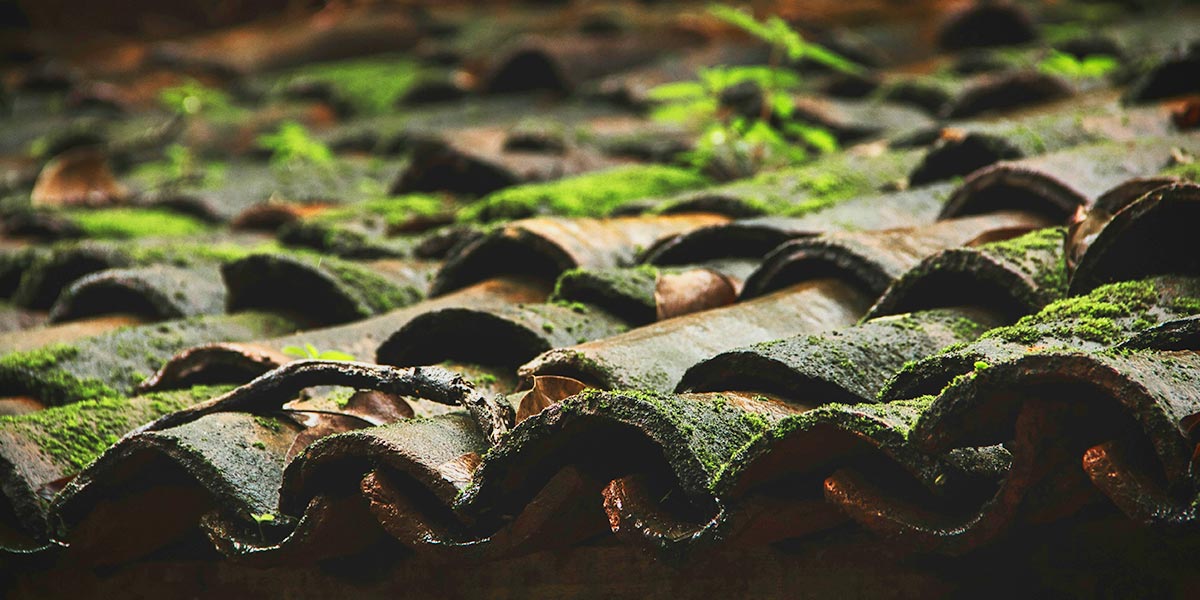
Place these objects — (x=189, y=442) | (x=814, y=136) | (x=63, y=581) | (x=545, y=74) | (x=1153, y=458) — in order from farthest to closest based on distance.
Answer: (x=545, y=74) → (x=814, y=136) → (x=63, y=581) → (x=189, y=442) → (x=1153, y=458)

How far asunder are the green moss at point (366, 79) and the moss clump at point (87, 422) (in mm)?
4450

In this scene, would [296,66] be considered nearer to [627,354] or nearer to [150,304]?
[150,304]

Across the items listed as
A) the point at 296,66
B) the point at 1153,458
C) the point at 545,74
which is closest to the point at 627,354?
the point at 1153,458

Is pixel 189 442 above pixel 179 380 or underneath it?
above

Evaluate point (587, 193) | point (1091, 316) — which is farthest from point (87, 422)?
point (587, 193)

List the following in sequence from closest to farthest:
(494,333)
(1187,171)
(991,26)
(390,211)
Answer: (494,333)
(1187,171)
(390,211)
(991,26)

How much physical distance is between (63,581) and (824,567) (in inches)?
58.7

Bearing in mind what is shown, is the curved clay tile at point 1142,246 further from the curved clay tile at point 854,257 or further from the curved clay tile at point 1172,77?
the curved clay tile at point 1172,77

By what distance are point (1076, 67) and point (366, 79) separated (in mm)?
4252

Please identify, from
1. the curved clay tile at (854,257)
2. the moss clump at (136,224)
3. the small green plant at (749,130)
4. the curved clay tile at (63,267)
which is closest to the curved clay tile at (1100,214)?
the curved clay tile at (854,257)

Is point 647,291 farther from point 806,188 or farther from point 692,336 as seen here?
point 806,188

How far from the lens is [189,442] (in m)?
2.10

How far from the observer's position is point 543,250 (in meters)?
3.08

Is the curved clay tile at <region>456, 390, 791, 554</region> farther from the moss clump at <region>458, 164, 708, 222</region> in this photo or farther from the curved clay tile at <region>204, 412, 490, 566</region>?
the moss clump at <region>458, 164, 708, 222</region>
